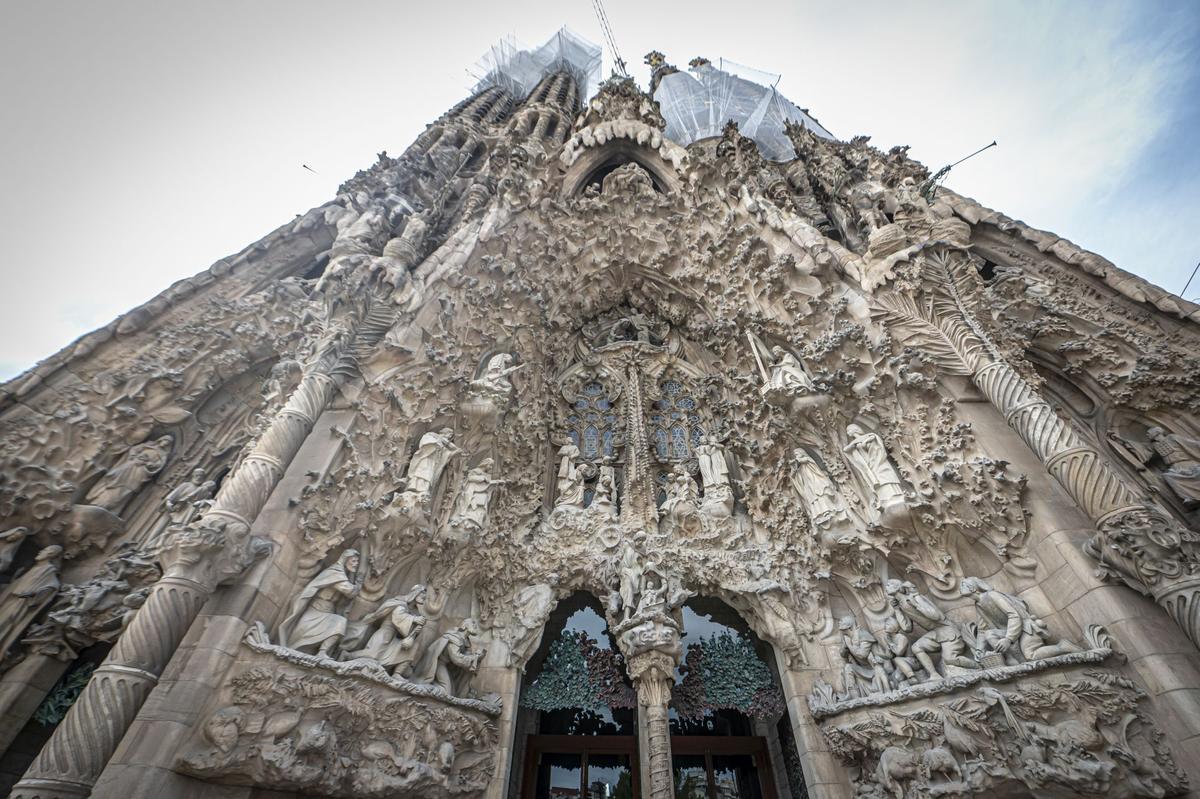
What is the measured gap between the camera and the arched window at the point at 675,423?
24.3 feet

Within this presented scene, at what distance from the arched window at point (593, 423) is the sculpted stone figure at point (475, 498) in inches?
72.1

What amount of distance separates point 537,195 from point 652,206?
1.98 meters

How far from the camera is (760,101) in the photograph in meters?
15.0

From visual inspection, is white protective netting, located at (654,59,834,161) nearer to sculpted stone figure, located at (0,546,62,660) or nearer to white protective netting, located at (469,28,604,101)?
white protective netting, located at (469,28,604,101)

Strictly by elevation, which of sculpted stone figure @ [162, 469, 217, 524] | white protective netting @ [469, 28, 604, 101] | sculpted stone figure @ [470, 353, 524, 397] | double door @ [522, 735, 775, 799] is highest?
white protective netting @ [469, 28, 604, 101]

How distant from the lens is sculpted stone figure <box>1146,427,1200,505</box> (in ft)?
16.2

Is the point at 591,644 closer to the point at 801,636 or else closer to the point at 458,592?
the point at 458,592

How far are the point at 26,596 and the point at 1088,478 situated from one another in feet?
27.6

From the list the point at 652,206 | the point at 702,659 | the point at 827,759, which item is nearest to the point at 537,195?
the point at 652,206

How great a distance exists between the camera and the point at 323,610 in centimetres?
403

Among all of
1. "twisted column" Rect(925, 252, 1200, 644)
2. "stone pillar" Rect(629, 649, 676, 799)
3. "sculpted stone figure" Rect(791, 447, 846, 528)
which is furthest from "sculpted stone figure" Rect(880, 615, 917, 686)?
"stone pillar" Rect(629, 649, 676, 799)

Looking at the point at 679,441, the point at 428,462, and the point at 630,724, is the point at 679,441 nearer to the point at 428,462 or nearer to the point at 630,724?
the point at 630,724

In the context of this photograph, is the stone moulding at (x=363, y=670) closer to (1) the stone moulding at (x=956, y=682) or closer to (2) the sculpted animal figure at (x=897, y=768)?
(1) the stone moulding at (x=956, y=682)

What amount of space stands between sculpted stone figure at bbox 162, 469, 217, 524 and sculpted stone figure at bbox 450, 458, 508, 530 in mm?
2355
